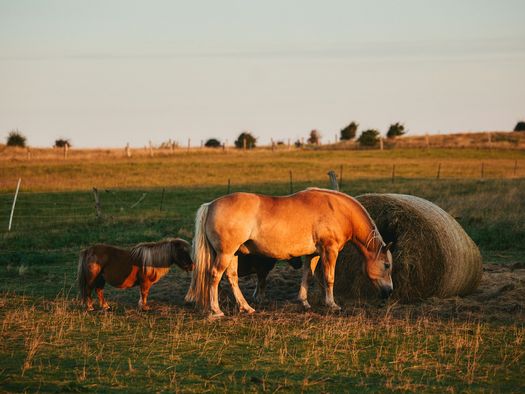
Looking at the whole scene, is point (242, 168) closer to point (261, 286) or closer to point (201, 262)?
point (261, 286)

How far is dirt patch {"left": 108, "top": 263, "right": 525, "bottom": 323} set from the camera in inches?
412

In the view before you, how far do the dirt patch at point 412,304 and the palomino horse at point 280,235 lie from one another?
462 millimetres

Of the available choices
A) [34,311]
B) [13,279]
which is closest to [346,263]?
[34,311]

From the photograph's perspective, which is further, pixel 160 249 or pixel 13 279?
pixel 13 279

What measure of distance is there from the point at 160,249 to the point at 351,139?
210 ft

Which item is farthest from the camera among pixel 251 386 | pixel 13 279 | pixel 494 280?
pixel 13 279

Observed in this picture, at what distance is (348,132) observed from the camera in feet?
246

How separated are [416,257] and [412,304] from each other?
0.77 meters

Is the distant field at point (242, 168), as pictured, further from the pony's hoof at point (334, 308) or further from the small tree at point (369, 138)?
the pony's hoof at point (334, 308)

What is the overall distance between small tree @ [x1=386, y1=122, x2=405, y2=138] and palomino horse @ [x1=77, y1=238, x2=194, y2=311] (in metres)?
61.5

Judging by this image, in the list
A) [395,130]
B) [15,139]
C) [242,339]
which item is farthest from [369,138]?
[242,339]

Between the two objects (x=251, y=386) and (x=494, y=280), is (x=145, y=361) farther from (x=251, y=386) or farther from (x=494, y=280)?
(x=494, y=280)

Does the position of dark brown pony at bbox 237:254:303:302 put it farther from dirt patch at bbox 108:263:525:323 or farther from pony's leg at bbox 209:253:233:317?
pony's leg at bbox 209:253:233:317

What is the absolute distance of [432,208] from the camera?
12.0 meters
